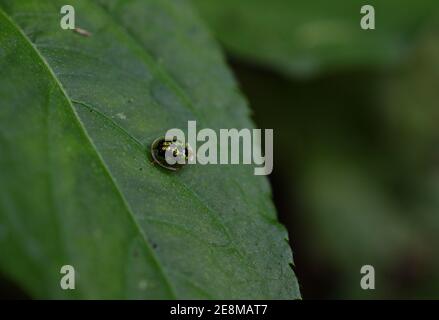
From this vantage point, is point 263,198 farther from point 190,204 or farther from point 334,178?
point 334,178

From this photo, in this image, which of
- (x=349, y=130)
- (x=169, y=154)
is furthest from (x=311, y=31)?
(x=169, y=154)

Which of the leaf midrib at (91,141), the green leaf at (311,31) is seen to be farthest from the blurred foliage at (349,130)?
the leaf midrib at (91,141)

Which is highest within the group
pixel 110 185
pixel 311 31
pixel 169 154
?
pixel 311 31

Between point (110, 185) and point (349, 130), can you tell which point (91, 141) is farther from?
point (349, 130)

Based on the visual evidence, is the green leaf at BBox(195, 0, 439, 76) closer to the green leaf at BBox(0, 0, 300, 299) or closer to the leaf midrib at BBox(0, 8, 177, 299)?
the green leaf at BBox(0, 0, 300, 299)

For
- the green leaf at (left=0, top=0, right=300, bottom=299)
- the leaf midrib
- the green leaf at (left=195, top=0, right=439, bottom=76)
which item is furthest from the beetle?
the green leaf at (left=195, top=0, right=439, bottom=76)

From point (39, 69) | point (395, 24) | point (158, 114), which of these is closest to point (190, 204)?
point (158, 114)
